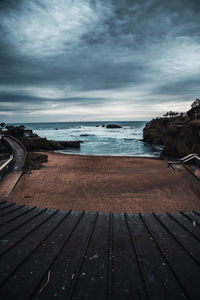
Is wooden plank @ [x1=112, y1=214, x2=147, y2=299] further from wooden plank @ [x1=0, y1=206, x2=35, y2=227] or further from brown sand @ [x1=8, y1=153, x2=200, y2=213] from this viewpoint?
brown sand @ [x1=8, y1=153, x2=200, y2=213]

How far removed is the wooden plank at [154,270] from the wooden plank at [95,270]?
505mm

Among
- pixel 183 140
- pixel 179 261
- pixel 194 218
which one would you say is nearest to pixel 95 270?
pixel 179 261

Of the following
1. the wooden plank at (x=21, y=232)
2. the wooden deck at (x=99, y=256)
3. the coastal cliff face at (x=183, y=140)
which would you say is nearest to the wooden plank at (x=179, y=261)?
the wooden deck at (x=99, y=256)

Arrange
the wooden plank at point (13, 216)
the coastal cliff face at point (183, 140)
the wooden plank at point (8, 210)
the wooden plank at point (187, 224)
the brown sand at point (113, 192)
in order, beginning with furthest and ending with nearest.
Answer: the coastal cliff face at point (183, 140) → the brown sand at point (113, 192) → the wooden plank at point (8, 210) → the wooden plank at point (13, 216) → the wooden plank at point (187, 224)

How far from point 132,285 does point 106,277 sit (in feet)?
1.07

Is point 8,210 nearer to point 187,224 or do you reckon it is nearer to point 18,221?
point 18,221

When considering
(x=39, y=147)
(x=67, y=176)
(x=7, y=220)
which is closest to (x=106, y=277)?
(x=7, y=220)

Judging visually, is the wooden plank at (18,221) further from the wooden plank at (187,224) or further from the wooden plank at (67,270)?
the wooden plank at (187,224)

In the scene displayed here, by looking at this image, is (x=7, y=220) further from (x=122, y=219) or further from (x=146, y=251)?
(x=146, y=251)

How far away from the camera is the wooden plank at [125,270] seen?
1.69 metres

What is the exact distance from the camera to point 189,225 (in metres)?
3.10

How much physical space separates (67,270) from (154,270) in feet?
3.78

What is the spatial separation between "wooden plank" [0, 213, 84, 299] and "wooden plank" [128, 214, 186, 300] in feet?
3.86

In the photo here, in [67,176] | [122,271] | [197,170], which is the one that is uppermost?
[122,271]
